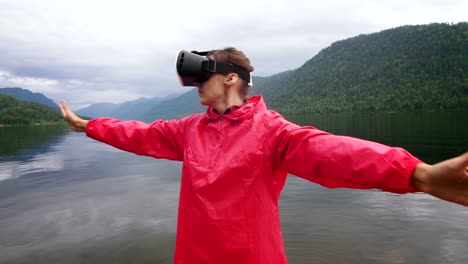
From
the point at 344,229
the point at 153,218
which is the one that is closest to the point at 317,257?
the point at 344,229

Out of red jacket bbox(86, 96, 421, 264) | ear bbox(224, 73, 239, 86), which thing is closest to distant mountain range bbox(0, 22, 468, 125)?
ear bbox(224, 73, 239, 86)

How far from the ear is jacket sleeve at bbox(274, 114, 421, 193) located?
54 cm

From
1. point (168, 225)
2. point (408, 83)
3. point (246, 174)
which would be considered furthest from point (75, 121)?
point (408, 83)

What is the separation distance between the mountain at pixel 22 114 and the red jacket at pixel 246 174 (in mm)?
161661

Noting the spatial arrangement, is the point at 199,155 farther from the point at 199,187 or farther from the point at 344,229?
the point at 344,229

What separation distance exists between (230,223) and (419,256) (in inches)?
280

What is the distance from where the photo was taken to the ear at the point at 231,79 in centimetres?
248

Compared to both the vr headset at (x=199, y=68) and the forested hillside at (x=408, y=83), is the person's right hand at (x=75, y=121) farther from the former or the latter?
the forested hillside at (x=408, y=83)

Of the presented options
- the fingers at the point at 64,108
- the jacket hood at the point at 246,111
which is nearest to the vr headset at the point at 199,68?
the jacket hood at the point at 246,111

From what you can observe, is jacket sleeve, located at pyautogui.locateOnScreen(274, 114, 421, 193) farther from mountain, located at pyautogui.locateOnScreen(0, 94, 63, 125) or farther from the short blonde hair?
mountain, located at pyautogui.locateOnScreen(0, 94, 63, 125)

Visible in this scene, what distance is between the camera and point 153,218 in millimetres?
10477

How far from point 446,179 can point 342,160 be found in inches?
19.3

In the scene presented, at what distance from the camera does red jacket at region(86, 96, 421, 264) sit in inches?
73.1

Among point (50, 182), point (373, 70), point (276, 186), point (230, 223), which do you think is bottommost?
point (50, 182)
